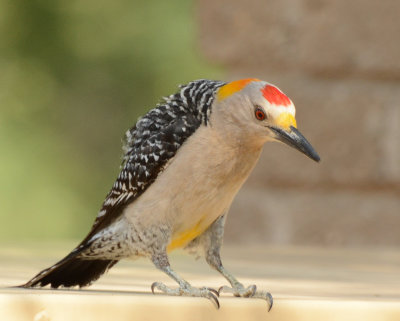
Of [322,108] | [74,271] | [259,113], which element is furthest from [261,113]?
[322,108]

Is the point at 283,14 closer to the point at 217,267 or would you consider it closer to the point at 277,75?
the point at 277,75

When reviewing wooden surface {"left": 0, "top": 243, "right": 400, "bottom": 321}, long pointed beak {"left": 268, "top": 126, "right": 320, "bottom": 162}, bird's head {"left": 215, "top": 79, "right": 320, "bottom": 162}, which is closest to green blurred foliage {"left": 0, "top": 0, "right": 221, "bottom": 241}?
wooden surface {"left": 0, "top": 243, "right": 400, "bottom": 321}

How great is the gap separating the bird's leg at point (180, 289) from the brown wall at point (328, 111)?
1.59m

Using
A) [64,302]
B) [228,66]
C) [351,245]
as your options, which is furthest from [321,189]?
[64,302]

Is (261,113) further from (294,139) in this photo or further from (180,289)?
(180,289)

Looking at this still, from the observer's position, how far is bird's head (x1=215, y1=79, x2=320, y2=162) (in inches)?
94.3

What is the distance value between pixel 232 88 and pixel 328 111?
1538 mm

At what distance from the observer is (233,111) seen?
8.13 ft

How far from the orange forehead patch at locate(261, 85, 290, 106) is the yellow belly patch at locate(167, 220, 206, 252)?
0.34 meters

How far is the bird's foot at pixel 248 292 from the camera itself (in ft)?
6.92

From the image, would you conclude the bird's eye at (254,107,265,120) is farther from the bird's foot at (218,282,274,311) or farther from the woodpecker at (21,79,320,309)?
the bird's foot at (218,282,274,311)

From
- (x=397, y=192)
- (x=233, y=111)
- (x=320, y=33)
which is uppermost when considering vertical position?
(x=320, y=33)

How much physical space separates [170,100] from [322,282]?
1.91 feet

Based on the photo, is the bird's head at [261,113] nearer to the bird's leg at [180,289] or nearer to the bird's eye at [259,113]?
the bird's eye at [259,113]
